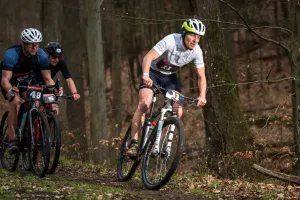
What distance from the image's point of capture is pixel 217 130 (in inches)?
503

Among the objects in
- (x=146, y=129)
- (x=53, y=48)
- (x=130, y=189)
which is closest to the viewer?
(x=130, y=189)

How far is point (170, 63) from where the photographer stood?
30.5ft

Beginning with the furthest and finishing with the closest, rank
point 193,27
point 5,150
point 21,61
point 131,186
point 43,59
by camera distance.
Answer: point 5,150, point 43,59, point 21,61, point 131,186, point 193,27

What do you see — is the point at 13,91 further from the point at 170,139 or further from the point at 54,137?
the point at 170,139

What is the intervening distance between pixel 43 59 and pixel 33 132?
1.12m

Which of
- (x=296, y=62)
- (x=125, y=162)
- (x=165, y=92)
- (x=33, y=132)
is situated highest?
(x=296, y=62)

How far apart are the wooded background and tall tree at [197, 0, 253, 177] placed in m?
0.02

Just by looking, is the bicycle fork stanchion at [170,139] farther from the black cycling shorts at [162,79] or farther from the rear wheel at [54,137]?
the rear wheel at [54,137]

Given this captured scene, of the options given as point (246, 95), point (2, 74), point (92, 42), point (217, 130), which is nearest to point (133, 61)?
point (246, 95)

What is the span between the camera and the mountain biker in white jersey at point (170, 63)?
891 cm

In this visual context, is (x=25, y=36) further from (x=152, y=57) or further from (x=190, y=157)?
(x=190, y=157)

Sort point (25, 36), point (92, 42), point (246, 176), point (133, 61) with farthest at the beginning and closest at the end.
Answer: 1. point (133, 61)
2. point (92, 42)
3. point (246, 176)
4. point (25, 36)

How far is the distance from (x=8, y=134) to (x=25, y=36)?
1867mm

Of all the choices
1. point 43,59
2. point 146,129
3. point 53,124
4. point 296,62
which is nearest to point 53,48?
point 43,59
